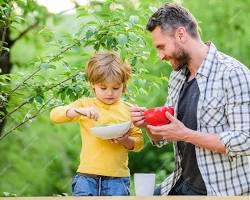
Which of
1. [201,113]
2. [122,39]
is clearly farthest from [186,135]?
[122,39]

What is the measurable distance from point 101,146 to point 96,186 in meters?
0.17

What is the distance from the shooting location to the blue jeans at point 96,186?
330cm

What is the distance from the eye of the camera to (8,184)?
689 centimetres

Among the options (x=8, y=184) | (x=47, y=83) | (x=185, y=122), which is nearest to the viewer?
(x=185, y=122)

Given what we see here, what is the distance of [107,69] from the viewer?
3.34 m

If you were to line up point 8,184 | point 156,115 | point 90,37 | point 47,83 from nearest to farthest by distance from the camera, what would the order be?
1. point 156,115
2. point 90,37
3. point 47,83
4. point 8,184

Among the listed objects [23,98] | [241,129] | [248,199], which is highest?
[23,98]

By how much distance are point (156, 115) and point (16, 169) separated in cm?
399

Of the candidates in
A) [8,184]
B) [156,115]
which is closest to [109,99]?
[156,115]

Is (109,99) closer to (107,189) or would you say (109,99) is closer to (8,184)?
(107,189)

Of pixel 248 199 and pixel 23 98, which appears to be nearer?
pixel 248 199

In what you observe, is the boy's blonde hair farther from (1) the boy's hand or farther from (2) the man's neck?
(2) the man's neck

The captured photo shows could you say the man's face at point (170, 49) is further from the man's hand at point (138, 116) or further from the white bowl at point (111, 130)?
the white bowl at point (111, 130)

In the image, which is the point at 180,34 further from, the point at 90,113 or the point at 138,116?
the point at 90,113
